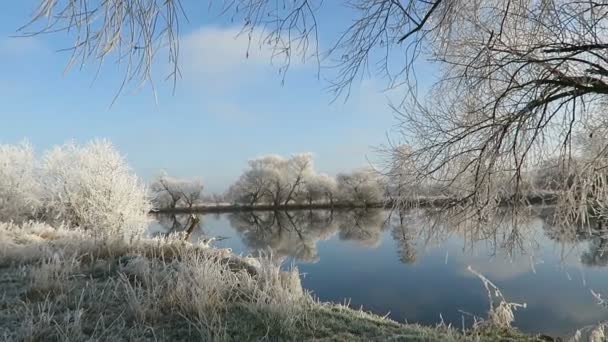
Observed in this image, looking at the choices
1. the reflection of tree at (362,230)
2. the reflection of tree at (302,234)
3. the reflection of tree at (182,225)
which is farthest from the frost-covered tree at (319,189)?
the reflection of tree at (182,225)

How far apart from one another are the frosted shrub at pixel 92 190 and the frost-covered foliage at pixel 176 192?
46271mm

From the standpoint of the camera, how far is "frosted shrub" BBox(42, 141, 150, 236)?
20.4 meters

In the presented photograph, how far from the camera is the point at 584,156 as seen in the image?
6.09 meters

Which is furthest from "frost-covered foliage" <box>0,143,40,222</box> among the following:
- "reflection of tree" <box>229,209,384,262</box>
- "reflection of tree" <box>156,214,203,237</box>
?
"reflection of tree" <box>229,209,384,262</box>

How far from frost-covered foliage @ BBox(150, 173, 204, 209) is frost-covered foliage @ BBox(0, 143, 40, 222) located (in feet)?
143

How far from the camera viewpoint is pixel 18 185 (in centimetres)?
2277

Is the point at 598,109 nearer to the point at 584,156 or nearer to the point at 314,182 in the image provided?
the point at 584,156

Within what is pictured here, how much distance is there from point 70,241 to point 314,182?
65.8 m

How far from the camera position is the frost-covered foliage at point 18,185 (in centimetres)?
2158

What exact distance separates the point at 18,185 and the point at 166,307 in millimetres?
22242

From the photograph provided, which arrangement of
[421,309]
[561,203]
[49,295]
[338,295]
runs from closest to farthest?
1. [49,295]
2. [561,203]
3. [421,309]
4. [338,295]

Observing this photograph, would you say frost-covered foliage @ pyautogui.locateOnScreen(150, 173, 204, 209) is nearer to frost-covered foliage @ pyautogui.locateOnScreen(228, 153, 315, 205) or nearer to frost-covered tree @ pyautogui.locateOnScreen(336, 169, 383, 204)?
frost-covered foliage @ pyautogui.locateOnScreen(228, 153, 315, 205)

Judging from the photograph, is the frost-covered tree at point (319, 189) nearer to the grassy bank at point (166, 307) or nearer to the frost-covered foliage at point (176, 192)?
the frost-covered foliage at point (176, 192)

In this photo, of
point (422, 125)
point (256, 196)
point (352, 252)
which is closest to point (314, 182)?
point (256, 196)
